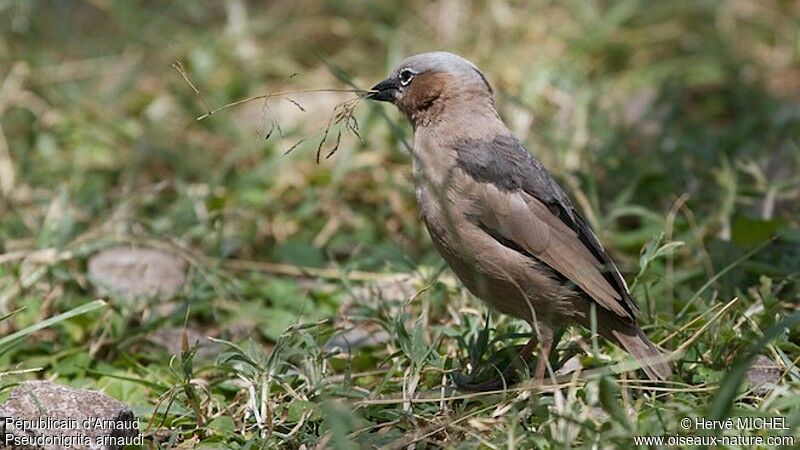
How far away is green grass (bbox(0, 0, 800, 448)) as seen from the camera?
3.40 meters

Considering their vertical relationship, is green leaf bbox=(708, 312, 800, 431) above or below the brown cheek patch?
below

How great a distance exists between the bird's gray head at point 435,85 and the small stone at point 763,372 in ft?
4.53

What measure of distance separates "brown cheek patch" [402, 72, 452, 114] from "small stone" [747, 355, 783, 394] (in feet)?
4.94

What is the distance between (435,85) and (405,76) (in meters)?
0.17

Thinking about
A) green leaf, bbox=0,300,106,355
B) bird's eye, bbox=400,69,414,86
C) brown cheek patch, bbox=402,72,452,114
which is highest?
bird's eye, bbox=400,69,414,86

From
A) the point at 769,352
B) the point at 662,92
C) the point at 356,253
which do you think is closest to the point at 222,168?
the point at 356,253

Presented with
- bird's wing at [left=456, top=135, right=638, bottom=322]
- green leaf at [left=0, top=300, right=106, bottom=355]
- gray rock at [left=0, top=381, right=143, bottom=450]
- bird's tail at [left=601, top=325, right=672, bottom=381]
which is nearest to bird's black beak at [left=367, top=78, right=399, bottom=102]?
bird's wing at [left=456, top=135, right=638, bottom=322]

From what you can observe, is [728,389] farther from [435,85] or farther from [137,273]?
[137,273]

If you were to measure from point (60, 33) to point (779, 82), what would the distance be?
4674 millimetres

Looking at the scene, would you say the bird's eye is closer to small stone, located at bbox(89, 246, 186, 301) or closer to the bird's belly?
the bird's belly

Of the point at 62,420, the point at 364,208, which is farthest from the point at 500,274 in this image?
the point at 364,208

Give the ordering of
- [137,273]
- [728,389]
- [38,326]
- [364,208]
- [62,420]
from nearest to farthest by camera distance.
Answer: [728,389]
[62,420]
[38,326]
[137,273]
[364,208]

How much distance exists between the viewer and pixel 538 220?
3785 millimetres

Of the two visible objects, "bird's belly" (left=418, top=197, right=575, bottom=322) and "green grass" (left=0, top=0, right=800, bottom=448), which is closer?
"green grass" (left=0, top=0, right=800, bottom=448)
